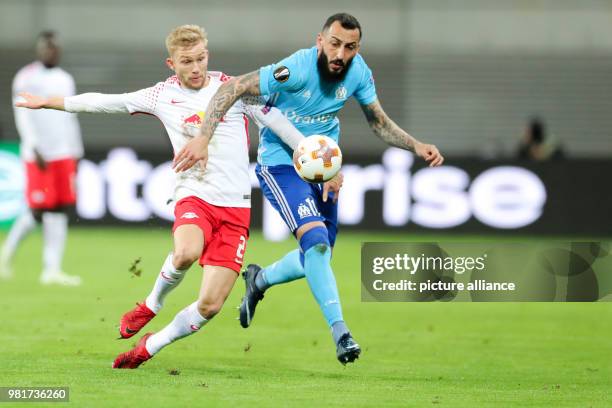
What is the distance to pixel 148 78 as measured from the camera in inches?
906

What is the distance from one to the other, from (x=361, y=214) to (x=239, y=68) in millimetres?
6204

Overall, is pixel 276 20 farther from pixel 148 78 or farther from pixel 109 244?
pixel 109 244

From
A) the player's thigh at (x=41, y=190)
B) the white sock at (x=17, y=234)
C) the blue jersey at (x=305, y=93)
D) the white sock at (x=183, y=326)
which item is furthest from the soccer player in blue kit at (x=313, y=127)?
the white sock at (x=17, y=234)

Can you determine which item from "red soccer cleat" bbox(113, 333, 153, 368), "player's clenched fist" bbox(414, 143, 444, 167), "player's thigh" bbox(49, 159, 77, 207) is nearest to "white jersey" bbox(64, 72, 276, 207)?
"red soccer cleat" bbox(113, 333, 153, 368)

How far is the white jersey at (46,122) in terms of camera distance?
12898 mm

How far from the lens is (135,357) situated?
7.59m

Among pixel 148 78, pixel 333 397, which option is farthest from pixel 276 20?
pixel 333 397

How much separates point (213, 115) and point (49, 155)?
239 inches

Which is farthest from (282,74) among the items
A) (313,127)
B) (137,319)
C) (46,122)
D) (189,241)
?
(46,122)

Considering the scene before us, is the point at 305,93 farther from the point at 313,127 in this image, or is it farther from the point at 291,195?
the point at 291,195

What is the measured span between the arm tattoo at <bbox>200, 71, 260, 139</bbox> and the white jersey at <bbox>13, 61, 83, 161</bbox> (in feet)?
18.5

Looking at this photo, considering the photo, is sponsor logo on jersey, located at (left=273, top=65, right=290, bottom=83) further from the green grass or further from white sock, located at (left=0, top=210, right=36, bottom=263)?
white sock, located at (left=0, top=210, right=36, bottom=263)

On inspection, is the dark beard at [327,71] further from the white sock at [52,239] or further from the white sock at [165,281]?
the white sock at [52,239]

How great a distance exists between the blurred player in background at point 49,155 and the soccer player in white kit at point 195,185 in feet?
17.5
